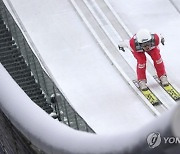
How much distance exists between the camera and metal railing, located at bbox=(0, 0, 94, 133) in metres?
8.70

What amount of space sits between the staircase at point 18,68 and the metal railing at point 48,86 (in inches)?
4.7

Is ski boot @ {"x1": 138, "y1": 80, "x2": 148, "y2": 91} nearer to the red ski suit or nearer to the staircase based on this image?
the red ski suit

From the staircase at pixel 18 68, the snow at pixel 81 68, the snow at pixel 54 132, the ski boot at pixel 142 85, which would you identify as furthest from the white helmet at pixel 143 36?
the snow at pixel 54 132

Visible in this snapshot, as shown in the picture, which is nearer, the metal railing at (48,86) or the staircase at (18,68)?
the metal railing at (48,86)

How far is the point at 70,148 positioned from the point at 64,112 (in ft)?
13.0

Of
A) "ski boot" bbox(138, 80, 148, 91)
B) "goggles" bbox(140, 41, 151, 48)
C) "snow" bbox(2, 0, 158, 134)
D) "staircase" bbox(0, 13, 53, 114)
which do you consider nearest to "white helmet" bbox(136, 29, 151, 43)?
"goggles" bbox(140, 41, 151, 48)

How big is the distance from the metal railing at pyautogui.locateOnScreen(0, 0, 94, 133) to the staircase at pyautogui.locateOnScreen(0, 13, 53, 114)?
0.39 feet

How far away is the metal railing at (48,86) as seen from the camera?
8703mm

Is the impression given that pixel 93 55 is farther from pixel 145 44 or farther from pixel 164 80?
pixel 145 44

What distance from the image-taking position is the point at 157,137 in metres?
4.86

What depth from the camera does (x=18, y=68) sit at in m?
11.3

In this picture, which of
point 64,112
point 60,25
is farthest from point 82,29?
point 64,112

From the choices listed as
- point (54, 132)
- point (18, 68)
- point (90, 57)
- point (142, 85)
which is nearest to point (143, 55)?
point (142, 85)

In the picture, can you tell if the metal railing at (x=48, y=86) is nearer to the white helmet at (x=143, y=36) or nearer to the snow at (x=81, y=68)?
the snow at (x=81, y=68)
